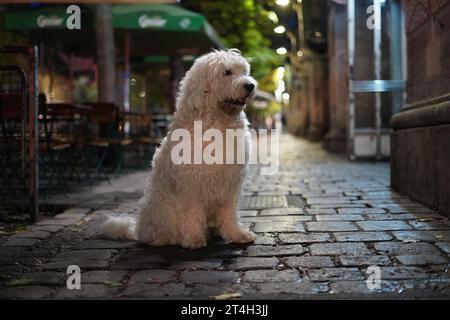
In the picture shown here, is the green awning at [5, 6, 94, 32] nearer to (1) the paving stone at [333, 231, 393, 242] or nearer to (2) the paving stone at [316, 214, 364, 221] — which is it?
(2) the paving stone at [316, 214, 364, 221]

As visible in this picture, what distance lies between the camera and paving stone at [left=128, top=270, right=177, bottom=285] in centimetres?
325

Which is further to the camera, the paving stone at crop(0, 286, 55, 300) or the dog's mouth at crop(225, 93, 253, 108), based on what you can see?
the dog's mouth at crop(225, 93, 253, 108)

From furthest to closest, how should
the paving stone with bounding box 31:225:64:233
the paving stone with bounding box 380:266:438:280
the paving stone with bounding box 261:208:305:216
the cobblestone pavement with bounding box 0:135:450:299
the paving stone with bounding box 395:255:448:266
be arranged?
the paving stone with bounding box 261:208:305:216 → the paving stone with bounding box 31:225:64:233 → the paving stone with bounding box 395:255:448:266 → the paving stone with bounding box 380:266:438:280 → the cobblestone pavement with bounding box 0:135:450:299

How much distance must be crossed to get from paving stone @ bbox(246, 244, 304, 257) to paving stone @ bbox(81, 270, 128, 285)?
0.92m

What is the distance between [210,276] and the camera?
3312 millimetres

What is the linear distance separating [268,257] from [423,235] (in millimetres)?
1327

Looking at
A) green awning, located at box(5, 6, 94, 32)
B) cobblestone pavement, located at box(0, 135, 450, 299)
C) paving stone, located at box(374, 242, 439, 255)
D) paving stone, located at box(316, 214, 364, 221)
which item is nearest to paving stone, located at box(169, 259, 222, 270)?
cobblestone pavement, located at box(0, 135, 450, 299)

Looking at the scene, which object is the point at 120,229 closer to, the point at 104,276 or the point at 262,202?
the point at 104,276

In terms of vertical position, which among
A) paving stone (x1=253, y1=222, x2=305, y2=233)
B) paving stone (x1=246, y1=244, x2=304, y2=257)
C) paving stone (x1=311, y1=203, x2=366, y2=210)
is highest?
paving stone (x1=311, y1=203, x2=366, y2=210)

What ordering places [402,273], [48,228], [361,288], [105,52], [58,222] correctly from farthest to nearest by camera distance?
[105,52] < [58,222] < [48,228] < [402,273] < [361,288]

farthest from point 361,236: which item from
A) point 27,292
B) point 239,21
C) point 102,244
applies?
point 239,21

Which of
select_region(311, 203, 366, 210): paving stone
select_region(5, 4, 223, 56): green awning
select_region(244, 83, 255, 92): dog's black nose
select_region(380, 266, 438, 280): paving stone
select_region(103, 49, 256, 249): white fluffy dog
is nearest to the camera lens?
select_region(380, 266, 438, 280): paving stone

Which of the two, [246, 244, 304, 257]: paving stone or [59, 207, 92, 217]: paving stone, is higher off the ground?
[59, 207, 92, 217]: paving stone
